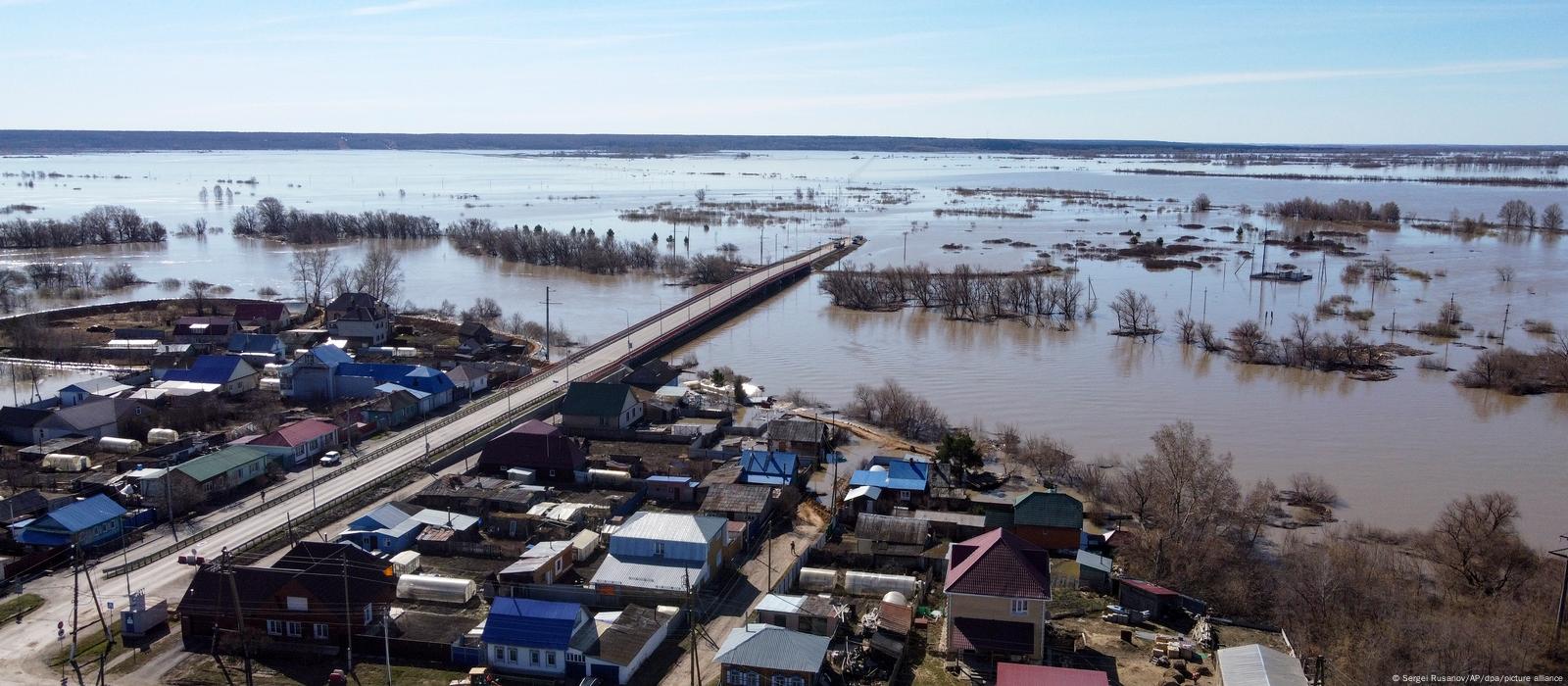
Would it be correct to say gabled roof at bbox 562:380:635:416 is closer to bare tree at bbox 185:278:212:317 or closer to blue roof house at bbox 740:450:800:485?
blue roof house at bbox 740:450:800:485

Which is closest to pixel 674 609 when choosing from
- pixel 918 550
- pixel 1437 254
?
pixel 918 550

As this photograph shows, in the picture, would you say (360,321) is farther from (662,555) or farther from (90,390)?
(662,555)

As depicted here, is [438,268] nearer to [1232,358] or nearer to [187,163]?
[1232,358]

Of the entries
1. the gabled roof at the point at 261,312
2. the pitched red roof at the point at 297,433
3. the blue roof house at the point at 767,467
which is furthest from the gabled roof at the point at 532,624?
the gabled roof at the point at 261,312

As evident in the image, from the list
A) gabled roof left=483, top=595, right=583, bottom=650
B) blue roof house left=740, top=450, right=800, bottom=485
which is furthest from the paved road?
blue roof house left=740, top=450, right=800, bottom=485

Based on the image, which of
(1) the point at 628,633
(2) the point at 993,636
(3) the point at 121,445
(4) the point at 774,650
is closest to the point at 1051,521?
(2) the point at 993,636

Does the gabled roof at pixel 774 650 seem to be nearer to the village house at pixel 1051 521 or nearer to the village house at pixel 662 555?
the village house at pixel 662 555
